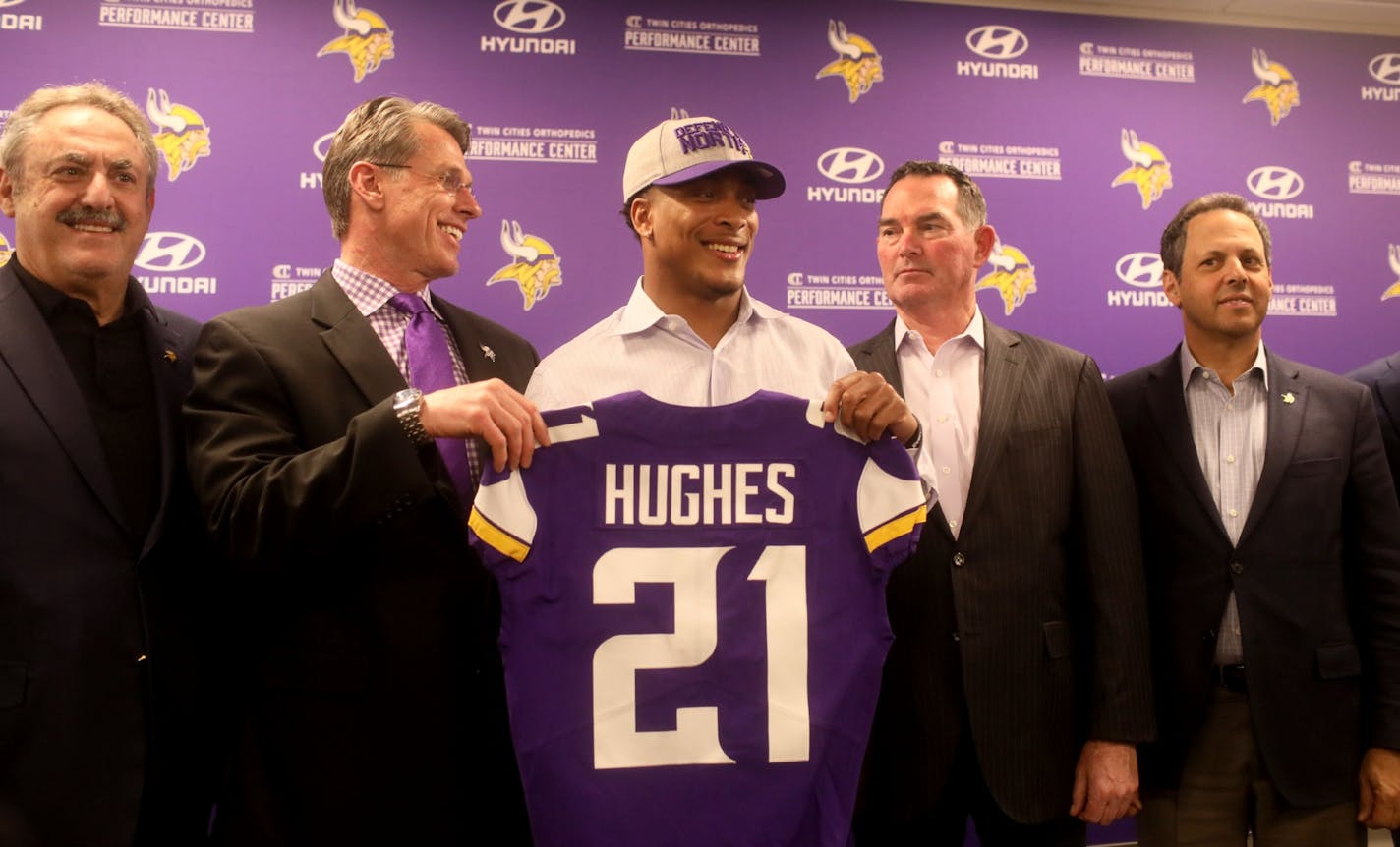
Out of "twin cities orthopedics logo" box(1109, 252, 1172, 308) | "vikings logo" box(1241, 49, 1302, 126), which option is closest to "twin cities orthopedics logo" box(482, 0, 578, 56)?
"twin cities orthopedics logo" box(1109, 252, 1172, 308)

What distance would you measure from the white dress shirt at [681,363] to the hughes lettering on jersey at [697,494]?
16 centimetres

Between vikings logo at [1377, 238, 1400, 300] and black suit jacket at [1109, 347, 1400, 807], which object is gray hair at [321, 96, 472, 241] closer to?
black suit jacket at [1109, 347, 1400, 807]

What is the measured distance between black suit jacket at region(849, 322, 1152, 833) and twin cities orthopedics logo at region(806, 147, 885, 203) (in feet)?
6.00

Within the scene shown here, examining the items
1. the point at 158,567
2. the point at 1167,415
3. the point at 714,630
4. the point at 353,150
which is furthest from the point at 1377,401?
the point at 158,567

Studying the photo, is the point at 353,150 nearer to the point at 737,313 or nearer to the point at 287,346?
the point at 287,346

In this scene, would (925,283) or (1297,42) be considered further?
(1297,42)

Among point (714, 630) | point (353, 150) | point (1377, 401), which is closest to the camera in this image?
point (714, 630)

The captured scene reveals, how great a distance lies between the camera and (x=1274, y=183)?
385 cm

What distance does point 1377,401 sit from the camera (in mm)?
2598

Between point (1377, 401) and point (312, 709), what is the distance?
9.23 ft

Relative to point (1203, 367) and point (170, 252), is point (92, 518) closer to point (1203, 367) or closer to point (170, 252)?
point (170, 252)

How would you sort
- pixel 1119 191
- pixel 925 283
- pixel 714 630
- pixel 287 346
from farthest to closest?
pixel 1119 191 < pixel 925 283 < pixel 287 346 < pixel 714 630

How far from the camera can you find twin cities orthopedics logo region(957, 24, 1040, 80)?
12.0 feet

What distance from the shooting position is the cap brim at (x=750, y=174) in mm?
1496
